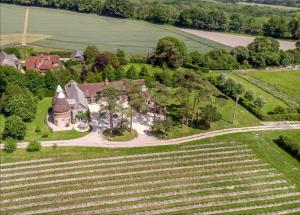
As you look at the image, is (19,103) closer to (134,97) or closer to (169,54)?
(134,97)

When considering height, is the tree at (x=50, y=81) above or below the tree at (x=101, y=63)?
below

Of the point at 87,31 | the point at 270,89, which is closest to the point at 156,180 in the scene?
the point at 270,89

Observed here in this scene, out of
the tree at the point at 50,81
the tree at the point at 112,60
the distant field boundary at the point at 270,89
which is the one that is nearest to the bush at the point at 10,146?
the tree at the point at 50,81

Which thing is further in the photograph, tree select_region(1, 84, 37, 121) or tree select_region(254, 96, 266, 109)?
tree select_region(254, 96, 266, 109)

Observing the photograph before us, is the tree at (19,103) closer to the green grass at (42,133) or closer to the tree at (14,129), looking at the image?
the green grass at (42,133)

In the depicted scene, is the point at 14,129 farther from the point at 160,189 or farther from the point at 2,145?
the point at 160,189

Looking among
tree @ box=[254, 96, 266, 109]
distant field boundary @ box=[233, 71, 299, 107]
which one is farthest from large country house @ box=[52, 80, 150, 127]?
distant field boundary @ box=[233, 71, 299, 107]

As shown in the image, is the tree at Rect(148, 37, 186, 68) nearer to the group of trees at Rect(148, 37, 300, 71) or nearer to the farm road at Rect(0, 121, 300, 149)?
the group of trees at Rect(148, 37, 300, 71)
